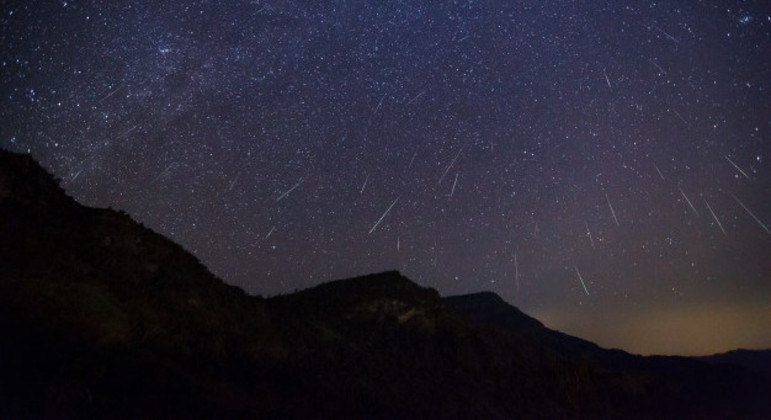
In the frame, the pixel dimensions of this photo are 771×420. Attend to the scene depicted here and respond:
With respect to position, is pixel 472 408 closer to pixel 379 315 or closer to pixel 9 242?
pixel 379 315

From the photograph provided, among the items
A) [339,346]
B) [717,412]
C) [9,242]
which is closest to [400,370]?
[339,346]

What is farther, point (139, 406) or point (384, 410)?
point (384, 410)

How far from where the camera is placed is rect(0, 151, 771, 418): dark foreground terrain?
1786cm

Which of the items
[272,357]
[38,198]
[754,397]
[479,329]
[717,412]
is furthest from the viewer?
[754,397]

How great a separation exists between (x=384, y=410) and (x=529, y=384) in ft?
66.4

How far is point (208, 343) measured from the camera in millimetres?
25234

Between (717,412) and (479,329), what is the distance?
38818mm

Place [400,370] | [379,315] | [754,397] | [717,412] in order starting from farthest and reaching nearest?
1. [754,397]
2. [717,412]
3. [379,315]
4. [400,370]

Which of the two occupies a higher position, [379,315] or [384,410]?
[379,315]

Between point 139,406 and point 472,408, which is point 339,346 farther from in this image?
point 139,406

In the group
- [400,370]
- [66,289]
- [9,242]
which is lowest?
[400,370]

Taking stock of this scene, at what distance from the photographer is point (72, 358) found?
58.9 ft

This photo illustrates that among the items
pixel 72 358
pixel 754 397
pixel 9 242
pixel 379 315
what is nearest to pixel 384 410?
pixel 379 315

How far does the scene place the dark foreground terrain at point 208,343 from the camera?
17859mm
